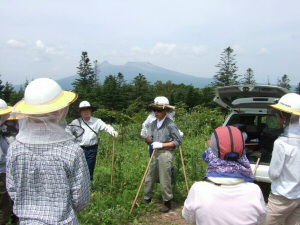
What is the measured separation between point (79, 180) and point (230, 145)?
108cm

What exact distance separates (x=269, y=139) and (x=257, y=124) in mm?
677

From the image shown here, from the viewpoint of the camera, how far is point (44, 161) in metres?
1.76

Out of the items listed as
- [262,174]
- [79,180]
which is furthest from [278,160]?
[79,180]

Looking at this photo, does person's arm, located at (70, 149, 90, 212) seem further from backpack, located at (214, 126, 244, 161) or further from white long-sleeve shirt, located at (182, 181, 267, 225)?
backpack, located at (214, 126, 244, 161)

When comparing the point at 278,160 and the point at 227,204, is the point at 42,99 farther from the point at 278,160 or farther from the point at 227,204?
the point at 278,160

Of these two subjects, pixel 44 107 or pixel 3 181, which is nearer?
pixel 44 107

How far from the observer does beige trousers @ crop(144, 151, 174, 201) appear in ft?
14.1

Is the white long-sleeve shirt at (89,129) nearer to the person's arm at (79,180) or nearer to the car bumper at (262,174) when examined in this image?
the car bumper at (262,174)

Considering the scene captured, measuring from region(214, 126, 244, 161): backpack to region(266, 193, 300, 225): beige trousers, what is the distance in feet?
3.91

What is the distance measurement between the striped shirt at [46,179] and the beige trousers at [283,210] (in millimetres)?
1922

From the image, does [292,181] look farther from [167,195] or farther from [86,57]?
[86,57]

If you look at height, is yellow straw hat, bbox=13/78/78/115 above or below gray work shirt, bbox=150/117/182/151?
above

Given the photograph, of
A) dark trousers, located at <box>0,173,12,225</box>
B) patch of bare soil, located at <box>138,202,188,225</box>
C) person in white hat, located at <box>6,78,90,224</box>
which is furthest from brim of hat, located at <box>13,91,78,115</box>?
patch of bare soil, located at <box>138,202,188,225</box>

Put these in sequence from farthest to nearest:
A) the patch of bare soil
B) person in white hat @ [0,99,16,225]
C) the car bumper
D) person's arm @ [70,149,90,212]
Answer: the patch of bare soil < the car bumper < person in white hat @ [0,99,16,225] < person's arm @ [70,149,90,212]
